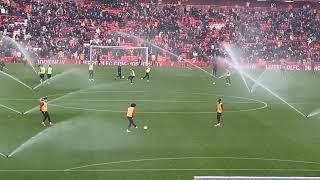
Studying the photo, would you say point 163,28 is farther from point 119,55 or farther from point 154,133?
point 154,133

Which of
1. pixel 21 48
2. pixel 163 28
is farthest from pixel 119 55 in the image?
pixel 21 48

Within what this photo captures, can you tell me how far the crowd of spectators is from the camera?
7169 centimetres

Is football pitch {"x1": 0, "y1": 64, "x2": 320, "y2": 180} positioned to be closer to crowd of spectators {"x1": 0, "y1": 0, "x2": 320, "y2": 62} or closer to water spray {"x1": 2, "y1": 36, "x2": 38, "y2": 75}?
water spray {"x1": 2, "y1": 36, "x2": 38, "y2": 75}

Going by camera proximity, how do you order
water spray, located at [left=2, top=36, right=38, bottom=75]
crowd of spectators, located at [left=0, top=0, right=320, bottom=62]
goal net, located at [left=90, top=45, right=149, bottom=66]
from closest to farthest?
water spray, located at [left=2, top=36, right=38, bottom=75] < goal net, located at [left=90, top=45, right=149, bottom=66] < crowd of spectators, located at [left=0, top=0, right=320, bottom=62]

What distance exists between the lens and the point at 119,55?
2731 inches

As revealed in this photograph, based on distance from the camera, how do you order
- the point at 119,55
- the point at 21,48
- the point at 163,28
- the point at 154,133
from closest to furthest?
the point at 154,133, the point at 21,48, the point at 119,55, the point at 163,28

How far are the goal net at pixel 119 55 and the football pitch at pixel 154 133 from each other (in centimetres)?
1803

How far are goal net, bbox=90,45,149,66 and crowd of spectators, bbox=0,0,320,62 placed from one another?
4.40 ft

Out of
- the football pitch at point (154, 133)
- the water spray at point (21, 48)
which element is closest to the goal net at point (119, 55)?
the water spray at point (21, 48)

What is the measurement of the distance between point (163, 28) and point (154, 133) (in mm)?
48324

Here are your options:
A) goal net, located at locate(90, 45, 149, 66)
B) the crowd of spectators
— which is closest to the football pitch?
goal net, located at locate(90, 45, 149, 66)

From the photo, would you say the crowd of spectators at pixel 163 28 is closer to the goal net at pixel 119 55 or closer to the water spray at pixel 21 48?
the water spray at pixel 21 48

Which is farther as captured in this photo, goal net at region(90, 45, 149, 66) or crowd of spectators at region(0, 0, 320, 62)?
crowd of spectators at region(0, 0, 320, 62)

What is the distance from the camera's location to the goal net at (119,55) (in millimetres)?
68625
